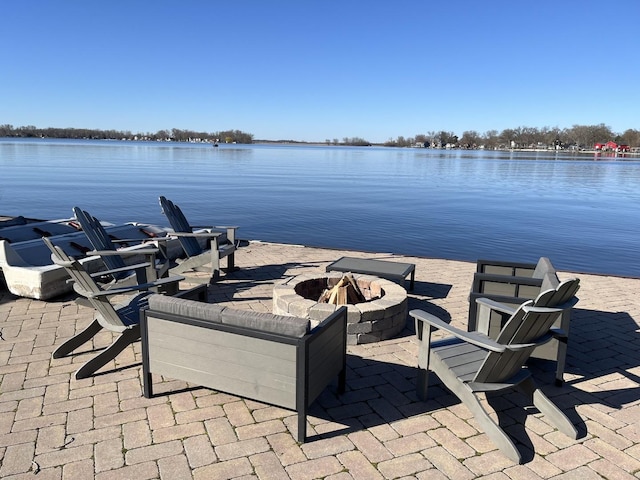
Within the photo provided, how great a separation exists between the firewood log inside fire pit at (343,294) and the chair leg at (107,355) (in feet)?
6.19

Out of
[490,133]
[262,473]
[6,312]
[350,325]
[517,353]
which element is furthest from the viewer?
[490,133]

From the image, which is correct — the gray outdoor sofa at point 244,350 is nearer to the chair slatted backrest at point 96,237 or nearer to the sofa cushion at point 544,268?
the sofa cushion at point 544,268

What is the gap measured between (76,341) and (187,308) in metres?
1.57

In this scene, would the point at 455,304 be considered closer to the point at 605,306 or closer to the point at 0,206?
the point at 605,306

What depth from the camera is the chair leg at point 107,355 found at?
354 cm

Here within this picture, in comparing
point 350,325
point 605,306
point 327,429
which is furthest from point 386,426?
point 605,306

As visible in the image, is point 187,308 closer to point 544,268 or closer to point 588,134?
point 544,268

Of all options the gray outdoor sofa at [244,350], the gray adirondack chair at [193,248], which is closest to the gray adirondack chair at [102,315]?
the gray outdoor sofa at [244,350]

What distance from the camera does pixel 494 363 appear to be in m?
2.79

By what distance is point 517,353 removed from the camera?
282cm

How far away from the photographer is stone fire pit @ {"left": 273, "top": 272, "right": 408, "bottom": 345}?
4.25m

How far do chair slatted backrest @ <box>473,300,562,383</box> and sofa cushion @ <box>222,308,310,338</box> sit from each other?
111 centimetres

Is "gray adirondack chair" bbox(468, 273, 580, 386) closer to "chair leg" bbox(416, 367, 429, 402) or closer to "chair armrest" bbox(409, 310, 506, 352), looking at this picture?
"chair armrest" bbox(409, 310, 506, 352)

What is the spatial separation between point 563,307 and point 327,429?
5.40 feet
